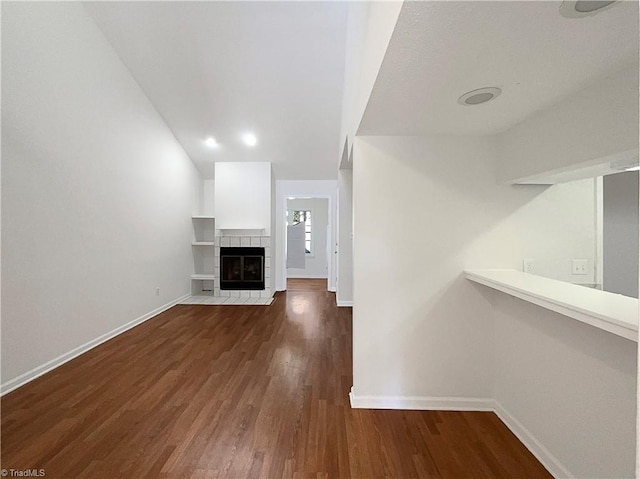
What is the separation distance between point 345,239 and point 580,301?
4.25 m

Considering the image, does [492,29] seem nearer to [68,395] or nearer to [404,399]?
[404,399]

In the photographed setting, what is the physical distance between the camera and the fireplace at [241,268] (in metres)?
5.90

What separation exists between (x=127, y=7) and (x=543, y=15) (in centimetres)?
402

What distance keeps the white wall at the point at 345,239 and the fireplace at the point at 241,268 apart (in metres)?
1.59

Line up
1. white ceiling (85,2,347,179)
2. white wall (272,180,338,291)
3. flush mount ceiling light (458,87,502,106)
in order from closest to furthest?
flush mount ceiling light (458,87,502,106), white ceiling (85,2,347,179), white wall (272,180,338,291)

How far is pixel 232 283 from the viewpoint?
5.93 meters

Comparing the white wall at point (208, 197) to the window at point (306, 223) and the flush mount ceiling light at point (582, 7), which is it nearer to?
the window at point (306, 223)

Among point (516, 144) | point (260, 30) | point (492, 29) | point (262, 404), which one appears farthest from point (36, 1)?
point (516, 144)

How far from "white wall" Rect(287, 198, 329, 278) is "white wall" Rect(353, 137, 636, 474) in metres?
6.73

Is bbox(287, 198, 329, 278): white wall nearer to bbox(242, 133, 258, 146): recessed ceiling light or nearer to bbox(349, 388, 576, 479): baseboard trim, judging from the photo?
bbox(242, 133, 258, 146): recessed ceiling light

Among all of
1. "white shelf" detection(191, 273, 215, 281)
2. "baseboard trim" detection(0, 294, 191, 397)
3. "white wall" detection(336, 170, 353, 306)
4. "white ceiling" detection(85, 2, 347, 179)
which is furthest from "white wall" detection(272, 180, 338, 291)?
"baseboard trim" detection(0, 294, 191, 397)

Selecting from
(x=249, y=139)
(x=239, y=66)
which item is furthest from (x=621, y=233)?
(x=249, y=139)

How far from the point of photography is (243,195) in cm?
587

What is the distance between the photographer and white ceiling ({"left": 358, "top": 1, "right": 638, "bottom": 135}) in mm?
915
